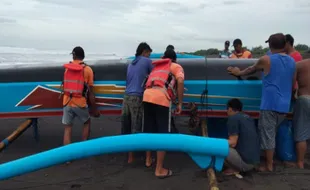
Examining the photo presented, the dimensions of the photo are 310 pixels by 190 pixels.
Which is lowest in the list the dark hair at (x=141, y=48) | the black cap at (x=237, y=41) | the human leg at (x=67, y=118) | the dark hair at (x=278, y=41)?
the human leg at (x=67, y=118)

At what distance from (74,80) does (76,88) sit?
0.34 feet

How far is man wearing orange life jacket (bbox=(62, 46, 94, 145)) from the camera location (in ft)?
13.8

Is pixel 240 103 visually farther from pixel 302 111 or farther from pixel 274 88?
pixel 302 111

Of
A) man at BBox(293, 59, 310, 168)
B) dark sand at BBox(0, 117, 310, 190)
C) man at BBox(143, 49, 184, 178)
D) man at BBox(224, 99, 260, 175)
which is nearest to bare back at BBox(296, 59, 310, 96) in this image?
man at BBox(293, 59, 310, 168)

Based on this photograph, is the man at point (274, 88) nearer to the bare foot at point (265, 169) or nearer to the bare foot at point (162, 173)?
the bare foot at point (265, 169)

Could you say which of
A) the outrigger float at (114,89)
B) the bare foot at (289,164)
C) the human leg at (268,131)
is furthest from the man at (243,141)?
the outrigger float at (114,89)

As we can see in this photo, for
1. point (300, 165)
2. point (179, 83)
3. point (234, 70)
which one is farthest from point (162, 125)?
point (300, 165)

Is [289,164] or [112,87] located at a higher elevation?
[112,87]

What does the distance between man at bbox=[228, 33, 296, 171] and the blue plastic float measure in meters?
1.36

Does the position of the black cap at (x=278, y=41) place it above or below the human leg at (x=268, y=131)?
above

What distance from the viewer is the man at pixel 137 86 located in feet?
13.2

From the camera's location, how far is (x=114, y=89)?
15.1 feet

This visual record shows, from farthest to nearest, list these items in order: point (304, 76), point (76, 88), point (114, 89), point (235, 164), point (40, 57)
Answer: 1. point (40, 57)
2. point (114, 89)
3. point (76, 88)
4. point (304, 76)
5. point (235, 164)

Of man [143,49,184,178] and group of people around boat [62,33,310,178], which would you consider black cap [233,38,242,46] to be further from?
man [143,49,184,178]
